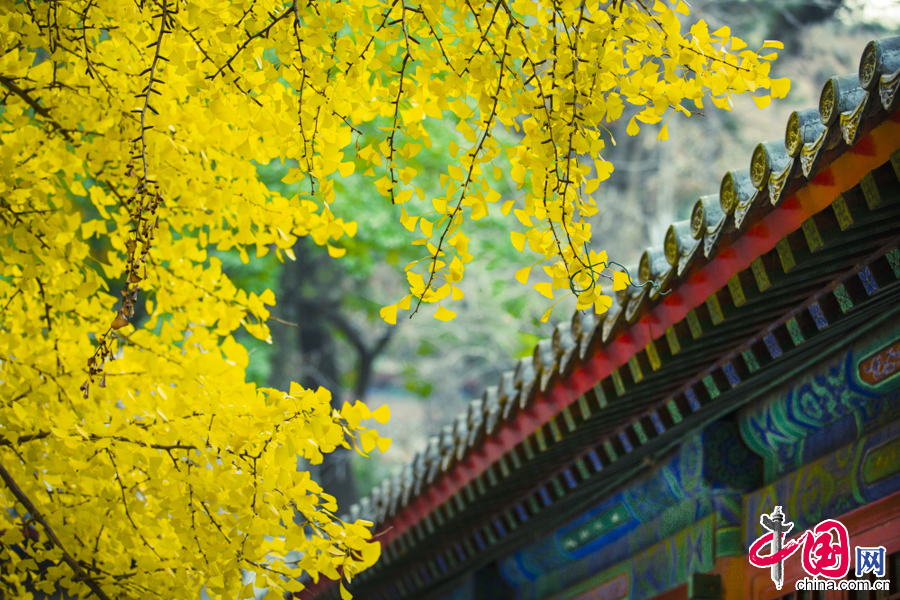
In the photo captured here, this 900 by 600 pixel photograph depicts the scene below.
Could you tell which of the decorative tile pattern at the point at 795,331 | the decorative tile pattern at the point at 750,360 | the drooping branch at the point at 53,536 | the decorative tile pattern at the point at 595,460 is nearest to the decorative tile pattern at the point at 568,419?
the decorative tile pattern at the point at 595,460

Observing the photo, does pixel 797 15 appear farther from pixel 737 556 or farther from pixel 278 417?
pixel 278 417

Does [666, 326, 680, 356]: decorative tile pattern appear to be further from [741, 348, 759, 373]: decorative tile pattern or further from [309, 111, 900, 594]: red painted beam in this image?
[741, 348, 759, 373]: decorative tile pattern

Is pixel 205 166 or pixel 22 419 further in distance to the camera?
pixel 205 166

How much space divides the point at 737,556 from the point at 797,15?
12.2m

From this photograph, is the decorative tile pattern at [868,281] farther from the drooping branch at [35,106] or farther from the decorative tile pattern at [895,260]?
the drooping branch at [35,106]

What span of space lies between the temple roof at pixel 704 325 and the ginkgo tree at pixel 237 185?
0.25 metres

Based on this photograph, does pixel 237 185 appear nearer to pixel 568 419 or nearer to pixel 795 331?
pixel 568 419

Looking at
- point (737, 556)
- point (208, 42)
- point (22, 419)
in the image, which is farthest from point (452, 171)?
point (737, 556)

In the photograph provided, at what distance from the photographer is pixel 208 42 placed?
203cm

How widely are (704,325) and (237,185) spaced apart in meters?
1.45

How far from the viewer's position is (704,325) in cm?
221

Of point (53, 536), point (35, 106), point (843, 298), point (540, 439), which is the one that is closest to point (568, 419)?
point (540, 439)

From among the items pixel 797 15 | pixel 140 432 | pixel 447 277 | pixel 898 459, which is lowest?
pixel 140 432

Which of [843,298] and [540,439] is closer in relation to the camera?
[843,298]
